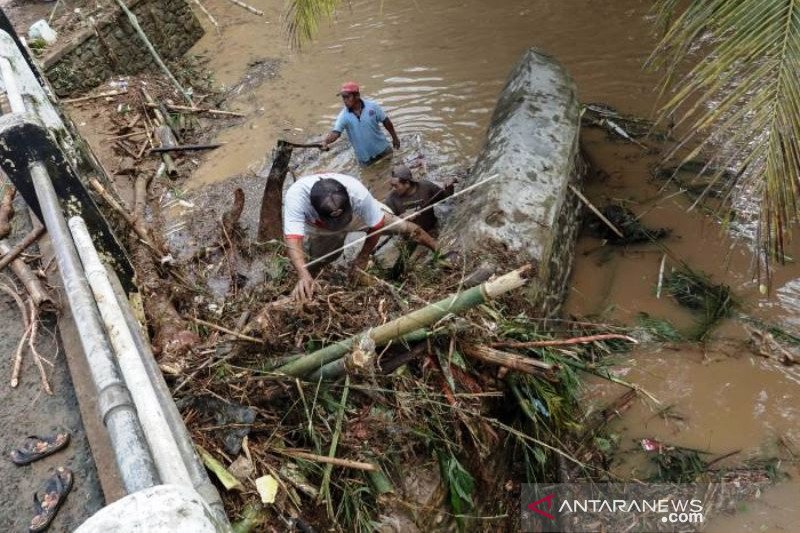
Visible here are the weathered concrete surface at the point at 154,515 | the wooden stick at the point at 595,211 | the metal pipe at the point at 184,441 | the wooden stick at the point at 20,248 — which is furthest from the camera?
the wooden stick at the point at 595,211

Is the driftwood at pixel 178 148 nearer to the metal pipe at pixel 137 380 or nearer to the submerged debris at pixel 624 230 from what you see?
the submerged debris at pixel 624 230

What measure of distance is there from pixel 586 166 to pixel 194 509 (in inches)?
238

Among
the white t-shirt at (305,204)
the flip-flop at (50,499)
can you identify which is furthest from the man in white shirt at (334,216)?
the flip-flop at (50,499)

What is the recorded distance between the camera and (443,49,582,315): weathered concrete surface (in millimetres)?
4305

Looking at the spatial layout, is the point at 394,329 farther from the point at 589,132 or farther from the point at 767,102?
the point at 589,132

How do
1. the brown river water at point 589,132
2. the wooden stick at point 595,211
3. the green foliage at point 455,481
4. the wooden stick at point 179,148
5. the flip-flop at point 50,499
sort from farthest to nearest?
the wooden stick at point 179,148 → the wooden stick at point 595,211 → the brown river water at point 589,132 → the green foliage at point 455,481 → the flip-flop at point 50,499

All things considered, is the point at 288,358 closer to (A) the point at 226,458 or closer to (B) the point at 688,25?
(A) the point at 226,458

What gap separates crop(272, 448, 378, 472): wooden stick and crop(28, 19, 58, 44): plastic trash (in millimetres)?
8609

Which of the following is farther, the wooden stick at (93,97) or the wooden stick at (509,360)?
the wooden stick at (93,97)

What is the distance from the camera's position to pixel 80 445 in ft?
9.75

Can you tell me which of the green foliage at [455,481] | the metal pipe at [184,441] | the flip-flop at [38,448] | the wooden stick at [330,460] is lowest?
the green foliage at [455,481]

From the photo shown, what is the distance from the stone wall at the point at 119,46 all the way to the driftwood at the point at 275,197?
5126 mm

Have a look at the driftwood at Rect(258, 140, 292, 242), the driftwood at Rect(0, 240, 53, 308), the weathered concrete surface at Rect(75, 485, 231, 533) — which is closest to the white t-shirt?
the driftwood at Rect(258, 140, 292, 242)

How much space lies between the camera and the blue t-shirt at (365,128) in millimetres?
6613
